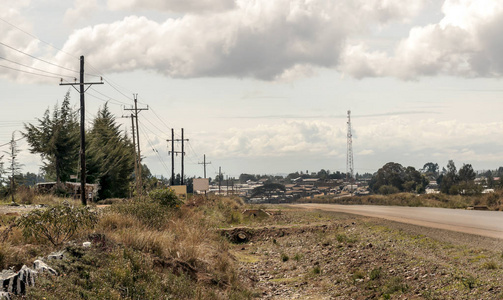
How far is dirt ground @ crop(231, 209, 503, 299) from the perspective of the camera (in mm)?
13492

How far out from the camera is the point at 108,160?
67.7 metres

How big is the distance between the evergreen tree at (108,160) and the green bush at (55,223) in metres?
47.1

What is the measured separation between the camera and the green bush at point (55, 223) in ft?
49.4

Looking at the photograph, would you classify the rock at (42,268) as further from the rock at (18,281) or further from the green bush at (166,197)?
the green bush at (166,197)

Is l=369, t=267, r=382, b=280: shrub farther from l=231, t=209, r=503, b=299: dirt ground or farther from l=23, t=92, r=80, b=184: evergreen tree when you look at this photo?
l=23, t=92, r=80, b=184: evergreen tree

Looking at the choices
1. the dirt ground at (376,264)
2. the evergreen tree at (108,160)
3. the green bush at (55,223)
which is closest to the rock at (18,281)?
the green bush at (55,223)

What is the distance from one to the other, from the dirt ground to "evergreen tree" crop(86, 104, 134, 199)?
131 ft

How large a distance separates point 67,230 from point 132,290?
4.23 m

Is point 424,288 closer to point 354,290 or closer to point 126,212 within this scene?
point 354,290

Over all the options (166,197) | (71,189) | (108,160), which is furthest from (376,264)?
(108,160)

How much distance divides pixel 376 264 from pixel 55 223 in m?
9.97

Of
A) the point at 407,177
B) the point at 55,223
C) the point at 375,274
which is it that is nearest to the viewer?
the point at 55,223

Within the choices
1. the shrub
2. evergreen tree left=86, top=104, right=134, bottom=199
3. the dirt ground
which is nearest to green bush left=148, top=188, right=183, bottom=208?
the dirt ground

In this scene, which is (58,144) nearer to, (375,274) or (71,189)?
(71,189)
